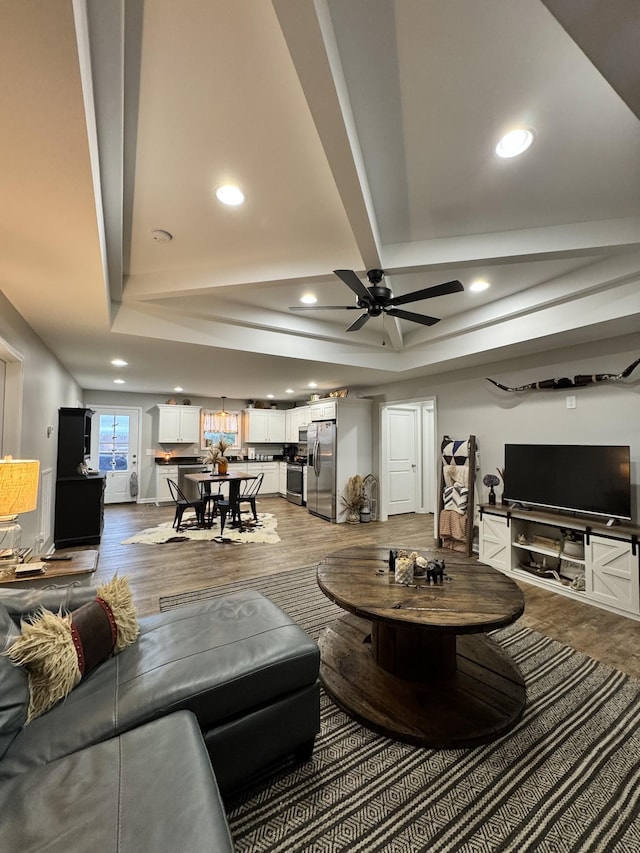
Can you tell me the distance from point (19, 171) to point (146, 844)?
7.18 feet

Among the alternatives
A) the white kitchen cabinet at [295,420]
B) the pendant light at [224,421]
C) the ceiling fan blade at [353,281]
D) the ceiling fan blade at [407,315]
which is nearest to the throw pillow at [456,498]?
the ceiling fan blade at [407,315]

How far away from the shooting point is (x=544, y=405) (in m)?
4.00

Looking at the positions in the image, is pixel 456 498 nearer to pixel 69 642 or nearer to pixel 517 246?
pixel 517 246

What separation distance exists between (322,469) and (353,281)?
482 cm

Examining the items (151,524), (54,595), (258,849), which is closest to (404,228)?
(54,595)

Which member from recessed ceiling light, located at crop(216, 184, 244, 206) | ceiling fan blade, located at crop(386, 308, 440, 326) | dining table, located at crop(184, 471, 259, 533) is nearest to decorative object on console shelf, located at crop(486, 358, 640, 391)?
ceiling fan blade, located at crop(386, 308, 440, 326)

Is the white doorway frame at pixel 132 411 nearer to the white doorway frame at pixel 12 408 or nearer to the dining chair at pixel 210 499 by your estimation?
the dining chair at pixel 210 499

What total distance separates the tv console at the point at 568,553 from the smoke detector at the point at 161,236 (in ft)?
13.2

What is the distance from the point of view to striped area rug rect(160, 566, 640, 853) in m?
1.29

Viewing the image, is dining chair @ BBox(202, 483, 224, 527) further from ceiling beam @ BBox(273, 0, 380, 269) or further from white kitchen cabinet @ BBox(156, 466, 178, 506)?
ceiling beam @ BBox(273, 0, 380, 269)

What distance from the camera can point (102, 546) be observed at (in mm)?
4809

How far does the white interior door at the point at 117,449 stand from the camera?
25.4ft

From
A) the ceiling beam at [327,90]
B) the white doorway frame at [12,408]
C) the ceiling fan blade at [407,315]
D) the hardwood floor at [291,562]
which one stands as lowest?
the hardwood floor at [291,562]

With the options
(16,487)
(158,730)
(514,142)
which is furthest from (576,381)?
(16,487)
